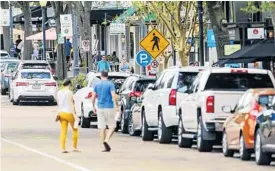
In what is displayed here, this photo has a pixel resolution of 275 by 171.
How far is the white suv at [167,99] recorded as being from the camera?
2830 centimetres

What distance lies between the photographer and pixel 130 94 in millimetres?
33062

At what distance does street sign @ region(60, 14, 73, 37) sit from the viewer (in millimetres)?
55469

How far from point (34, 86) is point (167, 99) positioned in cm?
2192

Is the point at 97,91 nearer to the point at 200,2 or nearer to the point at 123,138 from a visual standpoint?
the point at 123,138

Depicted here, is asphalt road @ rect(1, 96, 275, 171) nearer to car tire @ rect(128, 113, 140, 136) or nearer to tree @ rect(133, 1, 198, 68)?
car tire @ rect(128, 113, 140, 136)

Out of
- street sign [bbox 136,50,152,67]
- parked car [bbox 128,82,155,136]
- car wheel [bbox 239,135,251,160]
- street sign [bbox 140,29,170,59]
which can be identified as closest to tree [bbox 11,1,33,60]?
street sign [bbox 136,50,152,67]

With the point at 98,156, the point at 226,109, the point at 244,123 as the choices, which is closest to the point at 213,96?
the point at 226,109

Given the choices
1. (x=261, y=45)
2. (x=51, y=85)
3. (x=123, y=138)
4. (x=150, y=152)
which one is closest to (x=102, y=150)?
(x=150, y=152)

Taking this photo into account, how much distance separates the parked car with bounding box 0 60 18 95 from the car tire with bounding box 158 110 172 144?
2923 cm

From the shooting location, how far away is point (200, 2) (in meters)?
38.1

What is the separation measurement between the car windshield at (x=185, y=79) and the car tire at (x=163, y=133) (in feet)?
3.54

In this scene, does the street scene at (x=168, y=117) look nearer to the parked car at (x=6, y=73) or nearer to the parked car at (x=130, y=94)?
the parked car at (x=130, y=94)

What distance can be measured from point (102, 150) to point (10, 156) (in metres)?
2.59

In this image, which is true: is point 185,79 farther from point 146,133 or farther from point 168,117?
point 146,133
